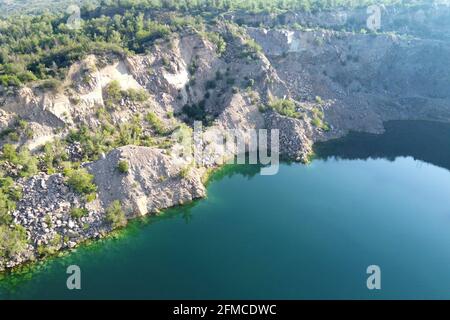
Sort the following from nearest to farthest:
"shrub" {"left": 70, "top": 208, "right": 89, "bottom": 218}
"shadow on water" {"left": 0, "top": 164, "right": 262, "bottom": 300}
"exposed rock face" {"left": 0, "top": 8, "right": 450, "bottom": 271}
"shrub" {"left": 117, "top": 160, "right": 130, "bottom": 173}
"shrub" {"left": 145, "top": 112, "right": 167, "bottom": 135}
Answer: "shadow on water" {"left": 0, "top": 164, "right": 262, "bottom": 300}
"shrub" {"left": 70, "top": 208, "right": 89, "bottom": 218}
"exposed rock face" {"left": 0, "top": 8, "right": 450, "bottom": 271}
"shrub" {"left": 117, "top": 160, "right": 130, "bottom": 173}
"shrub" {"left": 145, "top": 112, "right": 167, "bottom": 135}

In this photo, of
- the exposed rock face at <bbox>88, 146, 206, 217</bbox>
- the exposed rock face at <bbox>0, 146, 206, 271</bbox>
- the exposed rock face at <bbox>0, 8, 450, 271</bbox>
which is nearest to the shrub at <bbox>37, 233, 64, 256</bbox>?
the exposed rock face at <bbox>0, 146, 206, 271</bbox>

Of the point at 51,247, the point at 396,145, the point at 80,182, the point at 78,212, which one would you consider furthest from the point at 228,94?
the point at 51,247

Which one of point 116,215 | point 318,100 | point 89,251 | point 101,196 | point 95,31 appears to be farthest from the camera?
point 318,100

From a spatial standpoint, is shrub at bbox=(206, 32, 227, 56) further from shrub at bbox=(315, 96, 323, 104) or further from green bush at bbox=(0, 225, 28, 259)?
green bush at bbox=(0, 225, 28, 259)

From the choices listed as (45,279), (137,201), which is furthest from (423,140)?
(45,279)

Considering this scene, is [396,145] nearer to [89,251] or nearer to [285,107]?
[285,107]

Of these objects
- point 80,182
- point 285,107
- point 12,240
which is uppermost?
point 285,107
